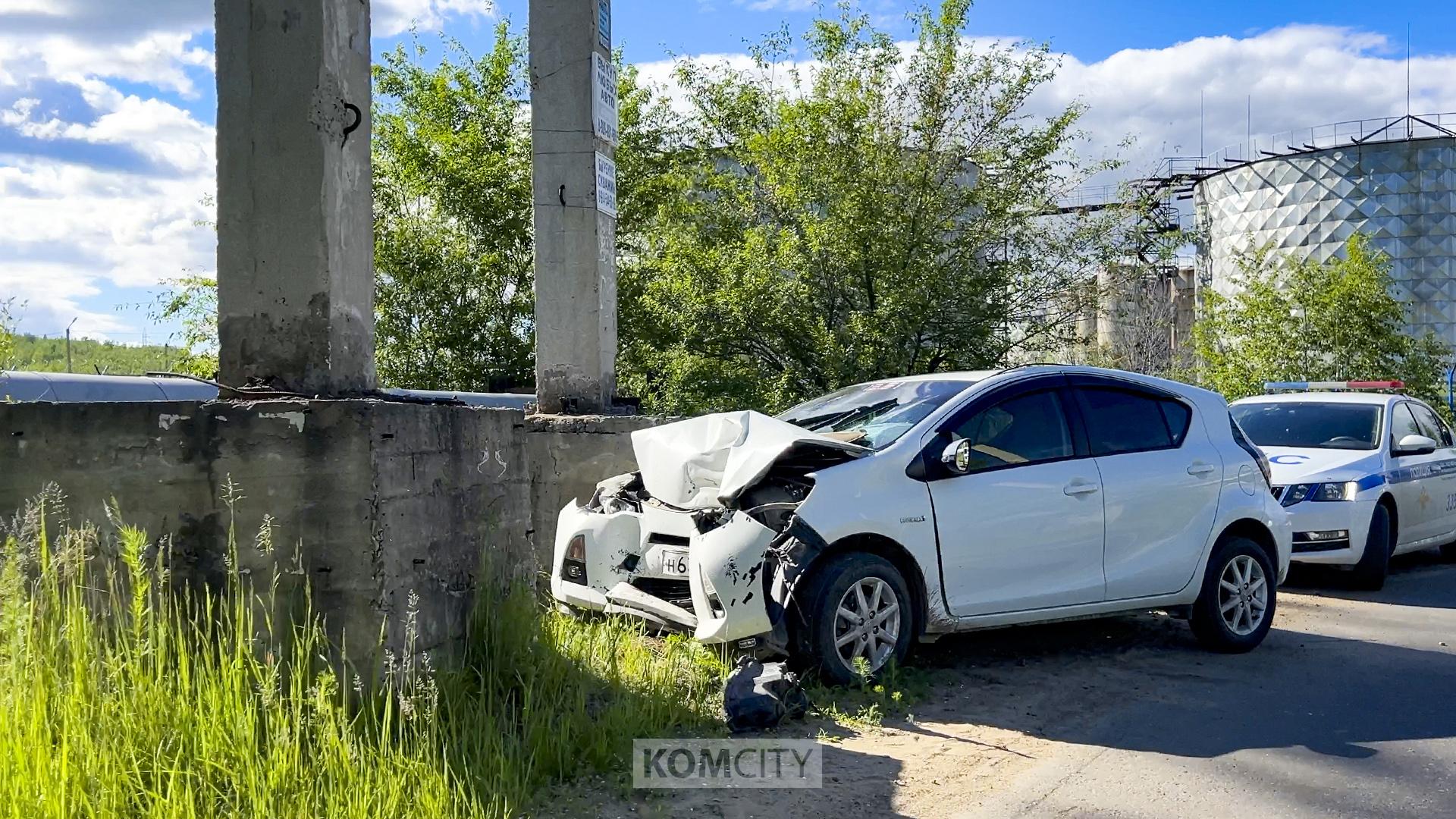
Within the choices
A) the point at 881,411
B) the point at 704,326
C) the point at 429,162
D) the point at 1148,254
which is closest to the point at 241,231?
the point at 881,411

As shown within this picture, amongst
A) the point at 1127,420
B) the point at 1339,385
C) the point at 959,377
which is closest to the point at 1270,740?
the point at 1127,420

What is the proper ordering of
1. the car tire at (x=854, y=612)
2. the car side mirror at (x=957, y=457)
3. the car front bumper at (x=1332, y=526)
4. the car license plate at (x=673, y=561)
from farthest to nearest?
the car front bumper at (x=1332, y=526) < the car side mirror at (x=957, y=457) < the car license plate at (x=673, y=561) < the car tire at (x=854, y=612)

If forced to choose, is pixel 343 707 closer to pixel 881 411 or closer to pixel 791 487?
pixel 791 487

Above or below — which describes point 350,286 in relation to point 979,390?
above

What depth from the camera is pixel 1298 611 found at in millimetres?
9727

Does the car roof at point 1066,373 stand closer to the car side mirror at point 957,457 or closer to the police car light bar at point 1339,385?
the car side mirror at point 957,457

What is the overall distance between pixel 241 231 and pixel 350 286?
1.71 ft

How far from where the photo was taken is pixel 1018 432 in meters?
7.23

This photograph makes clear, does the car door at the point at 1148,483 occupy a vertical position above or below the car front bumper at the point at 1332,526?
above

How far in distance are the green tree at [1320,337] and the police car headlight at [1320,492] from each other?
11054mm

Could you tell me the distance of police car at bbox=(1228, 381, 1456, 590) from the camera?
1069 centimetres

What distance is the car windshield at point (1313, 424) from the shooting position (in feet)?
38.4

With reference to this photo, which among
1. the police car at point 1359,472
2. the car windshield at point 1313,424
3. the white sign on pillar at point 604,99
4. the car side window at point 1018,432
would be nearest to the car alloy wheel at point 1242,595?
the car side window at point 1018,432

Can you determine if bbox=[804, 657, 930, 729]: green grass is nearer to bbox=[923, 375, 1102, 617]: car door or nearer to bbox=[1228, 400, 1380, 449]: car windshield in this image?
bbox=[923, 375, 1102, 617]: car door
